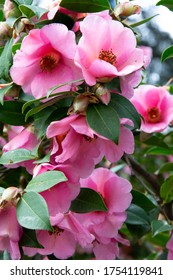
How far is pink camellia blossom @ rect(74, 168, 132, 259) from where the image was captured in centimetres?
113

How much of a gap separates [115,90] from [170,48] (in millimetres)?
284

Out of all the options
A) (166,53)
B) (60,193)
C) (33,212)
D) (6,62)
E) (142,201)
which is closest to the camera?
(33,212)

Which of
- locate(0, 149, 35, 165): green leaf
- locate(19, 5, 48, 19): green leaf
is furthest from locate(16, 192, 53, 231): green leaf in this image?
locate(19, 5, 48, 19): green leaf

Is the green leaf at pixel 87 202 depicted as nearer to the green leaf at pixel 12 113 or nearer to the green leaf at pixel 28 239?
the green leaf at pixel 28 239

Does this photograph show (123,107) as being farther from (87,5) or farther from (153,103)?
(153,103)

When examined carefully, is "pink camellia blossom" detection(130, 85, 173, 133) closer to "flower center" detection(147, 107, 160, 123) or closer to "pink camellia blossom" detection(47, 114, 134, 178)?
"flower center" detection(147, 107, 160, 123)

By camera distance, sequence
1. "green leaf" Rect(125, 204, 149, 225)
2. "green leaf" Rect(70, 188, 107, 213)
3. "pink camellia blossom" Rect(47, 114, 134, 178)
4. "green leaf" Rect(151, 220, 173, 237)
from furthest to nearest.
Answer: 1. "green leaf" Rect(125, 204, 149, 225)
2. "green leaf" Rect(151, 220, 173, 237)
3. "green leaf" Rect(70, 188, 107, 213)
4. "pink camellia blossom" Rect(47, 114, 134, 178)

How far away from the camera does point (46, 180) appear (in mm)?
→ 926

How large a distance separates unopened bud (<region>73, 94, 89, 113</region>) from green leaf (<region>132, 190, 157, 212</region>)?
1.42ft

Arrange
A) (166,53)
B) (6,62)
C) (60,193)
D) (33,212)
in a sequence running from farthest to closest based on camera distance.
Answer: (166,53) → (6,62) → (60,193) → (33,212)

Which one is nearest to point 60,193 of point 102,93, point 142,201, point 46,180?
point 46,180

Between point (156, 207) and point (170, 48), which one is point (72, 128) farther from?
point (156, 207)

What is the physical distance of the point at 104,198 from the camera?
1181 millimetres

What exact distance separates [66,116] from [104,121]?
0.40 feet
